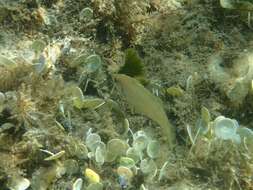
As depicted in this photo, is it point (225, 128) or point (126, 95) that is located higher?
point (126, 95)

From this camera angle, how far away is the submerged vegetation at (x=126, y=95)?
251 centimetres

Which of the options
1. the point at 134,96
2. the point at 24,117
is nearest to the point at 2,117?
the point at 24,117

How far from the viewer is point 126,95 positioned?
2.69 metres

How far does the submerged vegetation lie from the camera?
251cm

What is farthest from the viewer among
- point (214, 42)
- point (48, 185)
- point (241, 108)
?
point (214, 42)

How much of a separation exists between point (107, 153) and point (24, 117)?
0.51 m

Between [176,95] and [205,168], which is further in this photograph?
[176,95]

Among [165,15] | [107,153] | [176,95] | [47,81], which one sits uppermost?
[165,15]

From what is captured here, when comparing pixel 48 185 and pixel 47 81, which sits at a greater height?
pixel 47 81

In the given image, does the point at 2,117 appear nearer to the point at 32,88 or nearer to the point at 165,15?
the point at 32,88

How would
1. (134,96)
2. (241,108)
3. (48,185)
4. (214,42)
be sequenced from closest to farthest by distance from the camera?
(48,185) → (134,96) → (241,108) → (214,42)

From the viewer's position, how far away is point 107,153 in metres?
2.55

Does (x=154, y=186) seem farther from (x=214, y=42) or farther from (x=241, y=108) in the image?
(x=214, y=42)

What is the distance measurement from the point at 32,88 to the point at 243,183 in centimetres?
135
